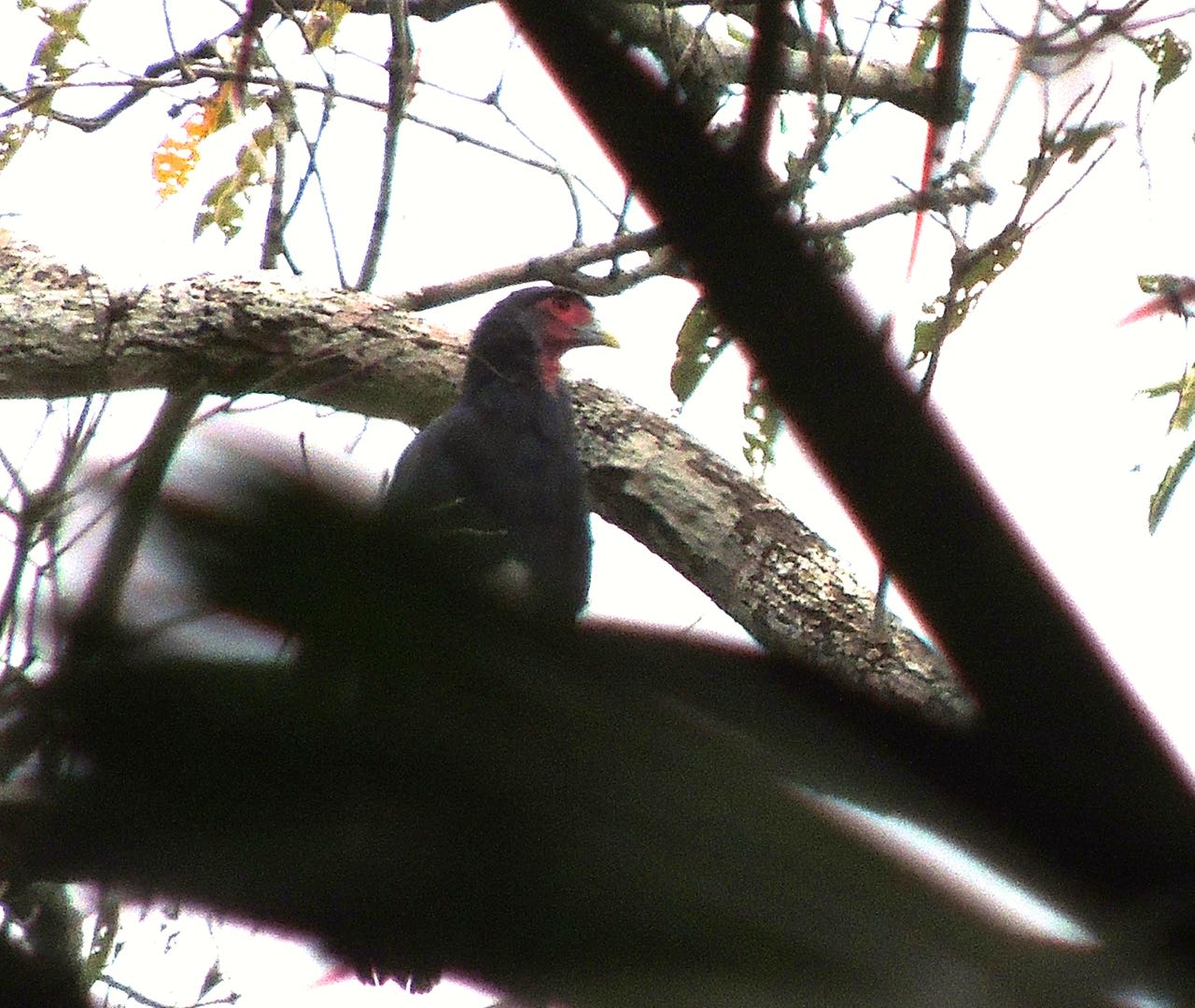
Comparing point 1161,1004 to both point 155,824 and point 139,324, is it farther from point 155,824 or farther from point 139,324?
point 139,324

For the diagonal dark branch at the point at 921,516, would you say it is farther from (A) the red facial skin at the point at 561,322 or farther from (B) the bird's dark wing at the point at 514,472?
(A) the red facial skin at the point at 561,322

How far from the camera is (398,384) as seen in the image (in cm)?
358

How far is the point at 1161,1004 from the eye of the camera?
0.35 metres

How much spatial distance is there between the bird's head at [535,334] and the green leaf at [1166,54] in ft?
6.81

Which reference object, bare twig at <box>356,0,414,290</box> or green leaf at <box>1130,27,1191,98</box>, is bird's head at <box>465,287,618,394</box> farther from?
green leaf at <box>1130,27,1191,98</box>

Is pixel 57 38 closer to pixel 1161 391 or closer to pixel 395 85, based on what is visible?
pixel 395 85

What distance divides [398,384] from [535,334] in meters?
1.01

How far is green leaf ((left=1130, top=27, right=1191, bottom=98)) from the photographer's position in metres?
2.07

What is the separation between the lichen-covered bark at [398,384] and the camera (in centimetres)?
299

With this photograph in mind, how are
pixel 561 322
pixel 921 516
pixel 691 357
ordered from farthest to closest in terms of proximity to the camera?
pixel 561 322, pixel 691 357, pixel 921 516

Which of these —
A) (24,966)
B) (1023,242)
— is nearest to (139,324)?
(1023,242)

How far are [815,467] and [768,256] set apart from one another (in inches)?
2.0

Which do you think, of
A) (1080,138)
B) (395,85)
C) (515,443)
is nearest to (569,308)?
(515,443)

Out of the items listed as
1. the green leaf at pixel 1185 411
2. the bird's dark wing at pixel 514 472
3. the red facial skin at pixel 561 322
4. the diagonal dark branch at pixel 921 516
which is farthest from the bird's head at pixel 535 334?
the diagonal dark branch at pixel 921 516
